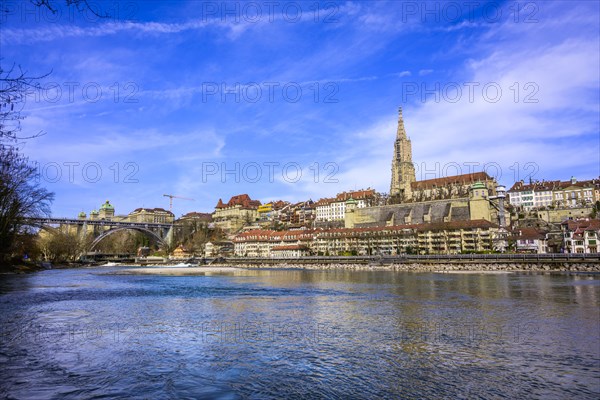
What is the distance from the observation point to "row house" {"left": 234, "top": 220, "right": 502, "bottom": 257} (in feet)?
289

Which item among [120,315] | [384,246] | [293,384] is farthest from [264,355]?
[384,246]

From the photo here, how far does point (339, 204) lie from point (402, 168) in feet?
91.3

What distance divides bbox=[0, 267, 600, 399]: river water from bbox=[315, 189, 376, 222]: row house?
121 meters

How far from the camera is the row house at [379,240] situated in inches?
3469

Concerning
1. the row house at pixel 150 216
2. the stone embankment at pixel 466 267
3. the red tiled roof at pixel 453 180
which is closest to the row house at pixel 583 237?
the stone embankment at pixel 466 267

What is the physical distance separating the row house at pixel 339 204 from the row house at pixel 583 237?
2727 inches

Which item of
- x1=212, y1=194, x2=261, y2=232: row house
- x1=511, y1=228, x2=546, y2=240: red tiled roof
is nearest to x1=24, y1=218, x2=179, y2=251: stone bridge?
x1=212, y1=194, x2=261, y2=232: row house

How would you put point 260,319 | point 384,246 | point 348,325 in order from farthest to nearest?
point 384,246, point 260,319, point 348,325

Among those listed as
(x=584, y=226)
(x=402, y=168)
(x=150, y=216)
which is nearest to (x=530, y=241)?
(x=584, y=226)

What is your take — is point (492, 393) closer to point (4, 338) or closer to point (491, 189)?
point (4, 338)

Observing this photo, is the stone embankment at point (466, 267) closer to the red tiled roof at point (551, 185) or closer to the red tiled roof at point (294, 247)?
the red tiled roof at point (294, 247)

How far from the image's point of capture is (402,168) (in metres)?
151

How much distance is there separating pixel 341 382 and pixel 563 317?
537 inches

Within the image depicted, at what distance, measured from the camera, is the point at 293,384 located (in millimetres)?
8734
